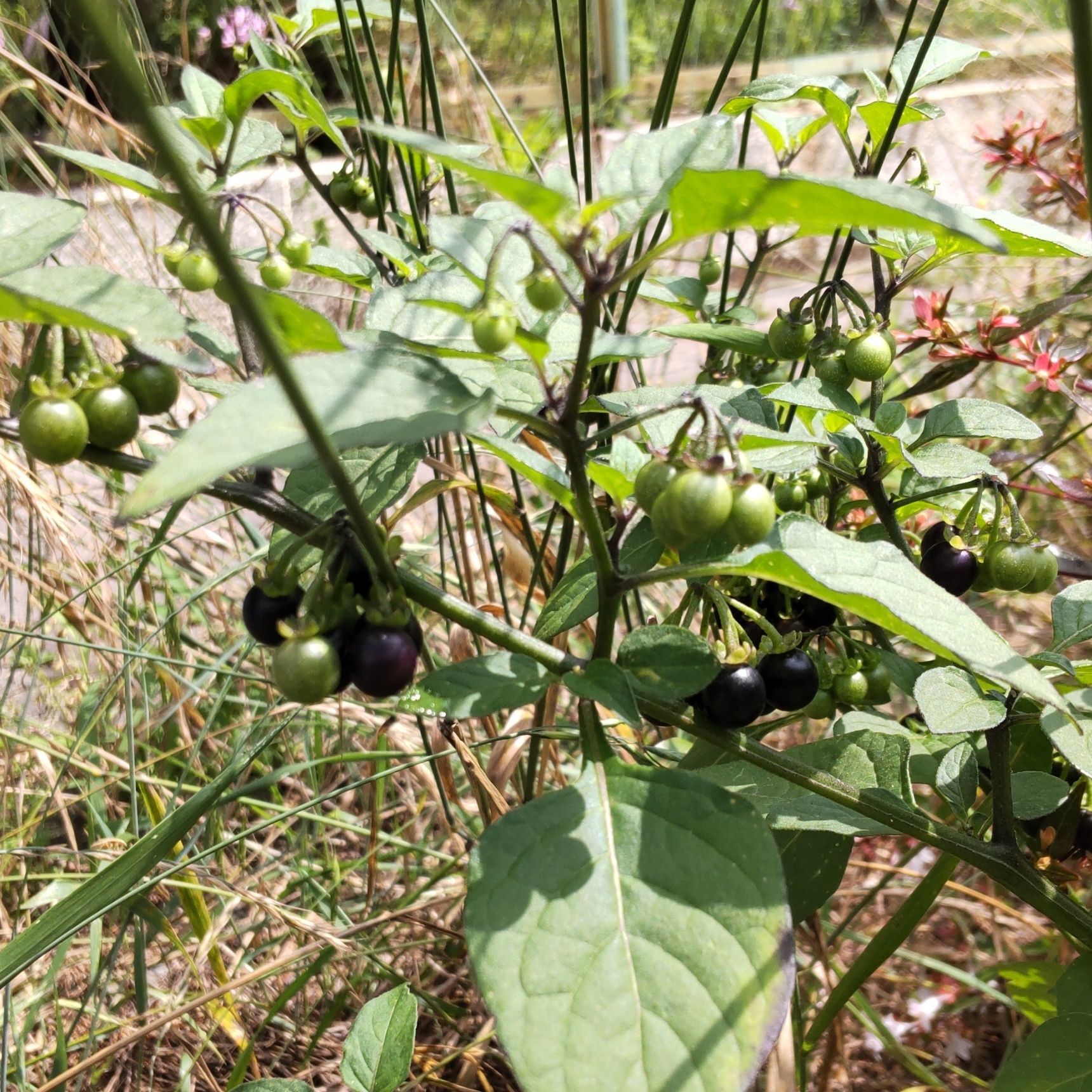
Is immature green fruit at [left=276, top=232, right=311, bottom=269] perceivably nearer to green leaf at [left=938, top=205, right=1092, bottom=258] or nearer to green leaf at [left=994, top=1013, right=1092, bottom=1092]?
green leaf at [left=938, top=205, right=1092, bottom=258]

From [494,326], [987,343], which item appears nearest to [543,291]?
[494,326]

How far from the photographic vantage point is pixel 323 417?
48cm

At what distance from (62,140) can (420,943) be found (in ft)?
4.40

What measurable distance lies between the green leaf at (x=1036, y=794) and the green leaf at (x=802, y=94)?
597 mm

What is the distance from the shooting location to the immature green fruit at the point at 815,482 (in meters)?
1.04

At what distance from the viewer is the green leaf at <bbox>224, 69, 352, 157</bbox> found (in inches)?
32.4

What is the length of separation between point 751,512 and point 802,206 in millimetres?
166

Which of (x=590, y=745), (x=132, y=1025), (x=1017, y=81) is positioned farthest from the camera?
(x=1017, y=81)

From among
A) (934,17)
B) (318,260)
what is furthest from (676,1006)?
(934,17)

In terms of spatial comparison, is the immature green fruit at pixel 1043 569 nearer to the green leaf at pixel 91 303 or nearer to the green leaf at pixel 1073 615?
the green leaf at pixel 1073 615

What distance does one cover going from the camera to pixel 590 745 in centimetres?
73

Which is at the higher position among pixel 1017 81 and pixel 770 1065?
pixel 1017 81

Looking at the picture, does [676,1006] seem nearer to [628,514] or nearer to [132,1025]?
[628,514]

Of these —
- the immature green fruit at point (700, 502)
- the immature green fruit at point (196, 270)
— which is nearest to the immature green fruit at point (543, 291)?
the immature green fruit at point (700, 502)
